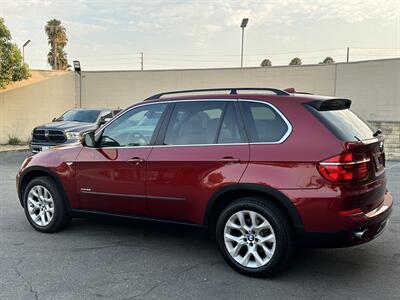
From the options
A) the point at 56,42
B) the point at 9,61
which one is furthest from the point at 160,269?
the point at 56,42

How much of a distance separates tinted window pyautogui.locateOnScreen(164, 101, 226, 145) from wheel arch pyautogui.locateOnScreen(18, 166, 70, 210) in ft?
5.41

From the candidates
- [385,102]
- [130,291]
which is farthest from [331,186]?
[385,102]

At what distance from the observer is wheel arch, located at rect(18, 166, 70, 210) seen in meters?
5.25

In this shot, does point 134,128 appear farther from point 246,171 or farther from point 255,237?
point 255,237

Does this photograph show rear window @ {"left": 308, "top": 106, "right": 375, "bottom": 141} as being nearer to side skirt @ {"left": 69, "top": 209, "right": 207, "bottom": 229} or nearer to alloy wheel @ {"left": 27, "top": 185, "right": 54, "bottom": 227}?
side skirt @ {"left": 69, "top": 209, "right": 207, "bottom": 229}

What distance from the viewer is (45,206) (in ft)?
17.8

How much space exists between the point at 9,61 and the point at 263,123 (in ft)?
53.9

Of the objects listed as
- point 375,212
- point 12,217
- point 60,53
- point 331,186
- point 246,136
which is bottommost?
point 12,217

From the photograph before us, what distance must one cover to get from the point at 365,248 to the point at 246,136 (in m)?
2.04

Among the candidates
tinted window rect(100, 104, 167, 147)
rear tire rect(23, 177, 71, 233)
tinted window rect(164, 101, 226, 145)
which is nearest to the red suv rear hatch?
tinted window rect(164, 101, 226, 145)

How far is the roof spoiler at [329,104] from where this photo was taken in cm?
394

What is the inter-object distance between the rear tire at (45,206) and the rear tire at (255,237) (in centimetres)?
224

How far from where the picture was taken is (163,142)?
452cm

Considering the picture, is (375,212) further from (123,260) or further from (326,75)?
(326,75)
